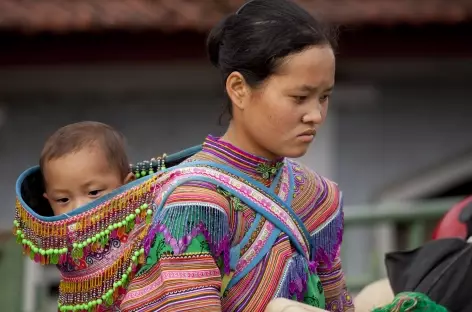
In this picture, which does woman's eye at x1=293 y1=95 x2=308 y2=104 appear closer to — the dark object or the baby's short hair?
the baby's short hair

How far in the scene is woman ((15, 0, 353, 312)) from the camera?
7.81 feet

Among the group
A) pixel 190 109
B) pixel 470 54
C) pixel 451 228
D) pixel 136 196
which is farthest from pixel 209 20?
pixel 136 196

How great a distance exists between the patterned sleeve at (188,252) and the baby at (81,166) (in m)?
0.35

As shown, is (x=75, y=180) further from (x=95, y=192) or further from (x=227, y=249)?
(x=227, y=249)

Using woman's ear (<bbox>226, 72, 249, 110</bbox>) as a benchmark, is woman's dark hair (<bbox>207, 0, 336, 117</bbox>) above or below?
above

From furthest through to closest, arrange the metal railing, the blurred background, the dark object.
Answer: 1. the blurred background
2. the metal railing
3. the dark object

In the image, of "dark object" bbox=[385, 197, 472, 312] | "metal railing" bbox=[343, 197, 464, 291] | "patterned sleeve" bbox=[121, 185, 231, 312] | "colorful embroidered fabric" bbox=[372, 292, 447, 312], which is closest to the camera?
"patterned sleeve" bbox=[121, 185, 231, 312]

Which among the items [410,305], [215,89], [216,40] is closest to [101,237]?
[216,40]

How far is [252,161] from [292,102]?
180mm

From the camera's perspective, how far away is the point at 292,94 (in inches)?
95.8

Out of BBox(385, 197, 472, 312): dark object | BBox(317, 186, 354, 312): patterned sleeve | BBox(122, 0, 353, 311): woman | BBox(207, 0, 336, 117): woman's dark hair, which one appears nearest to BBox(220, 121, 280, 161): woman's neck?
BBox(122, 0, 353, 311): woman

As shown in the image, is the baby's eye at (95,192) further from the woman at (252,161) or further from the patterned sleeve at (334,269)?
the patterned sleeve at (334,269)

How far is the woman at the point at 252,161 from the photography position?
237 cm

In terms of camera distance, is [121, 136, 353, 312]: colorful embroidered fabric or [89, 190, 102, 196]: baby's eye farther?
[89, 190, 102, 196]: baby's eye
